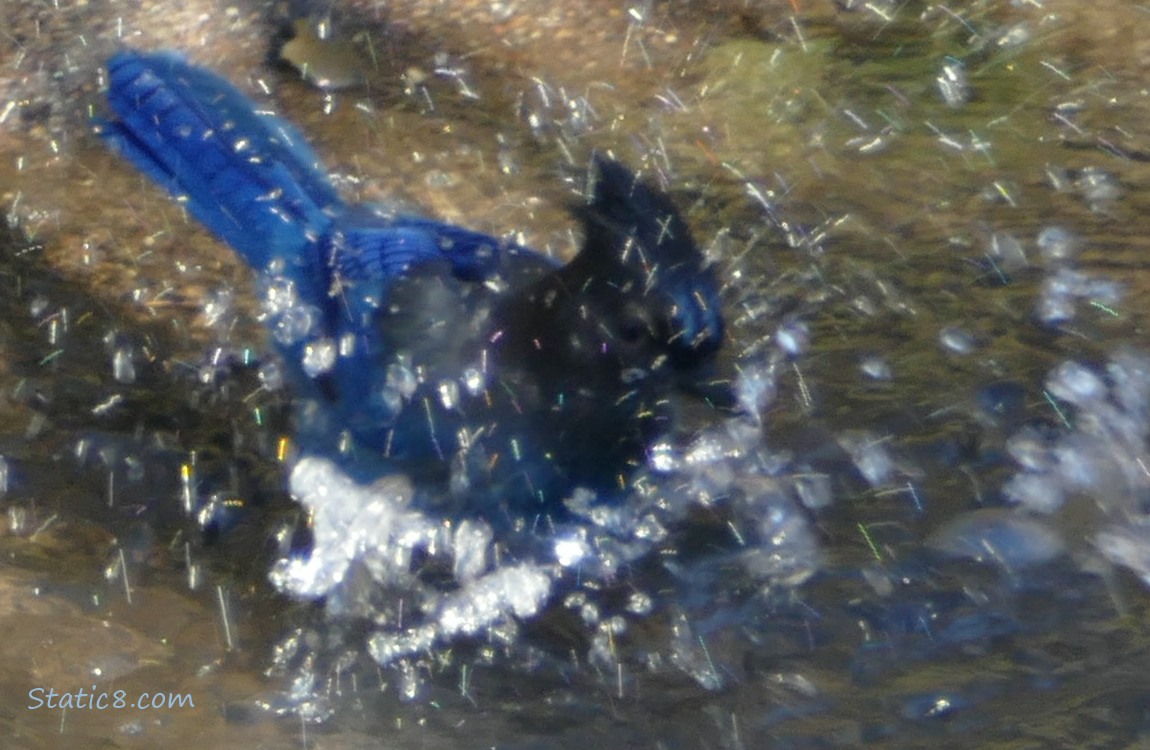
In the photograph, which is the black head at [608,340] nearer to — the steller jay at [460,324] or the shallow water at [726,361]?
the steller jay at [460,324]

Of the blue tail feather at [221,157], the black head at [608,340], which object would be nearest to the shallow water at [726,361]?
the blue tail feather at [221,157]

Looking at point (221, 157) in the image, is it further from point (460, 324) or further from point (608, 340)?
point (608, 340)

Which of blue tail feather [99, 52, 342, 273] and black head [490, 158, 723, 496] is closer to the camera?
black head [490, 158, 723, 496]

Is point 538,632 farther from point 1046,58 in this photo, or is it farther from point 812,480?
point 1046,58

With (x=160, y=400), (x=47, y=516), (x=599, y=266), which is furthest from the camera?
(x=160, y=400)

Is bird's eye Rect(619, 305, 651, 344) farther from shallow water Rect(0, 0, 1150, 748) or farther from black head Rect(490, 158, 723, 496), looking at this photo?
shallow water Rect(0, 0, 1150, 748)

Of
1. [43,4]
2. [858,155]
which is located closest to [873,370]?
[858,155]

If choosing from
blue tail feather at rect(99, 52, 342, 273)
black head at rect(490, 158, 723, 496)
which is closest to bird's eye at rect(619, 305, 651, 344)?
black head at rect(490, 158, 723, 496)
